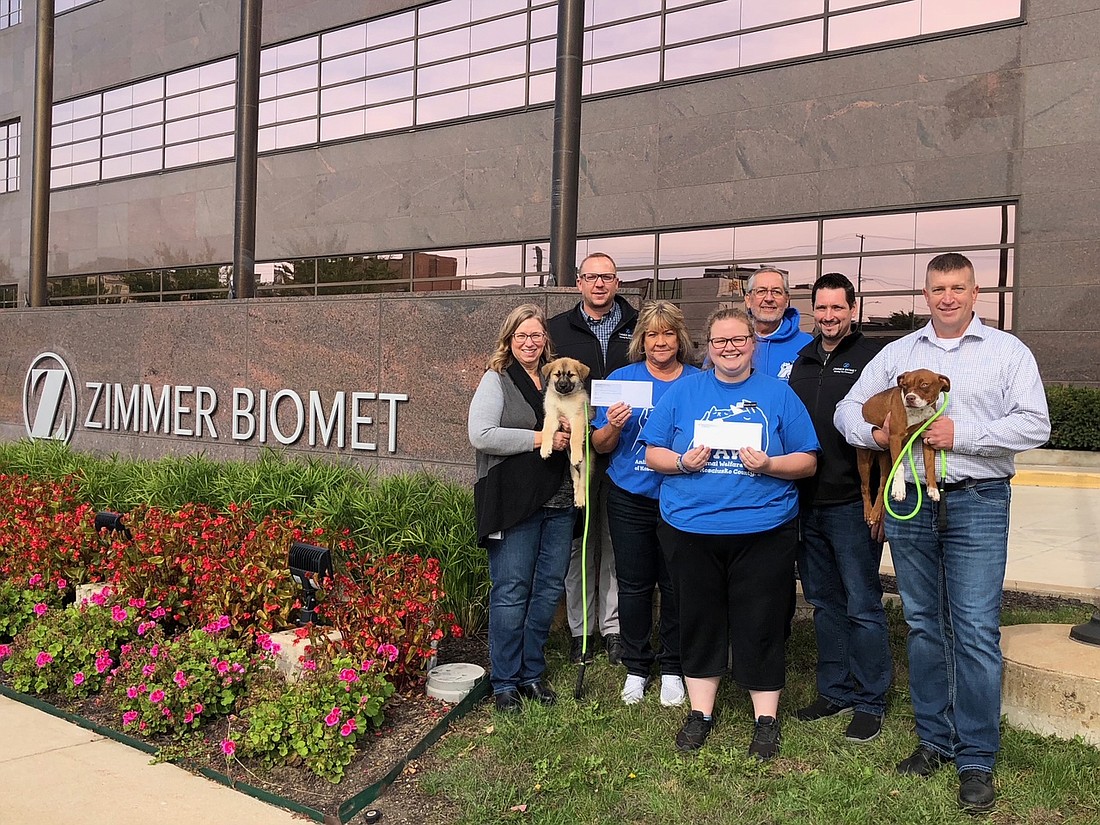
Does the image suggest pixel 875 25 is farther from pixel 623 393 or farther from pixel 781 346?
pixel 623 393

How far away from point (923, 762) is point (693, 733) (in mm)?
934

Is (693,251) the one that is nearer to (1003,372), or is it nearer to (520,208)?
(520,208)

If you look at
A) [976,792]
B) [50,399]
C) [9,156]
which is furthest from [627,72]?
[9,156]

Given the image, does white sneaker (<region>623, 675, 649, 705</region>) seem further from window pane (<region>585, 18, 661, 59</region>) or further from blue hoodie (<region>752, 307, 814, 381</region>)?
window pane (<region>585, 18, 661, 59</region>)

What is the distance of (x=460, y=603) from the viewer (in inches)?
219

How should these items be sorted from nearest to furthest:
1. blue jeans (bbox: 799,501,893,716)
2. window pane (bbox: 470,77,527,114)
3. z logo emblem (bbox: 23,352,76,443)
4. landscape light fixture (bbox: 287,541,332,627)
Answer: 1. blue jeans (bbox: 799,501,893,716)
2. landscape light fixture (bbox: 287,541,332,627)
3. z logo emblem (bbox: 23,352,76,443)
4. window pane (bbox: 470,77,527,114)

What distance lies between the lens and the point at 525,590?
185 inches

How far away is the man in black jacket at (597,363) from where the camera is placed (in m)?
5.08

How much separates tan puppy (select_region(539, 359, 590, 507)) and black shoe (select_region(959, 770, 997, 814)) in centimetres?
214

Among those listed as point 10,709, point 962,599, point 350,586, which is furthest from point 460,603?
point 962,599

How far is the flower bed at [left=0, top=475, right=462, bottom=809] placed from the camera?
418cm

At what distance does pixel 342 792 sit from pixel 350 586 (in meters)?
1.24

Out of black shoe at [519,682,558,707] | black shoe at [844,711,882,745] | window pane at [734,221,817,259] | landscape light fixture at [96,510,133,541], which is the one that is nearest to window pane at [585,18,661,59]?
window pane at [734,221,817,259]

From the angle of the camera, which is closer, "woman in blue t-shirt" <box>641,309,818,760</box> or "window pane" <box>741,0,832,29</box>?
"woman in blue t-shirt" <box>641,309,818,760</box>
